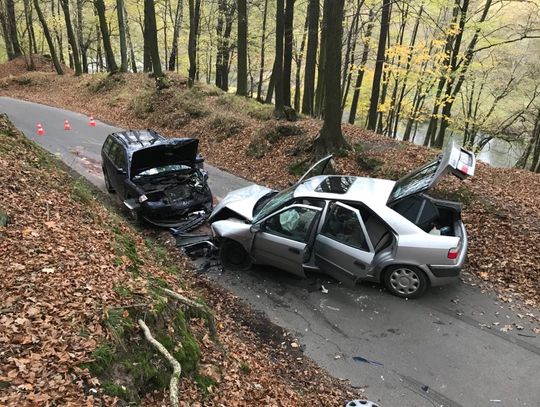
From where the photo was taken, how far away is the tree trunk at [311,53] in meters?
15.4

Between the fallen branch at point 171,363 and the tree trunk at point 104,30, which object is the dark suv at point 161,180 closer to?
the fallen branch at point 171,363

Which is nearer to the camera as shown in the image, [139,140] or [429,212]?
[429,212]

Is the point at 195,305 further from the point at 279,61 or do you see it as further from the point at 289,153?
the point at 279,61

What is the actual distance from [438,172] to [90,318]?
543cm

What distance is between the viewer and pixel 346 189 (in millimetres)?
7691

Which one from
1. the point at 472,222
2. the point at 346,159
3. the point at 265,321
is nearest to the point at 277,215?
the point at 265,321

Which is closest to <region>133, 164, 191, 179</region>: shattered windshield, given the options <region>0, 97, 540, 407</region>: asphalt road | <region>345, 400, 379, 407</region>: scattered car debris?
<region>0, 97, 540, 407</region>: asphalt road

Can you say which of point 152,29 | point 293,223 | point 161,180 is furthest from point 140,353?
point 152,29

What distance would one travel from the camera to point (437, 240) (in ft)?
22.5

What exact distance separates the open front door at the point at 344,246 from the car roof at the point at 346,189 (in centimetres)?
31

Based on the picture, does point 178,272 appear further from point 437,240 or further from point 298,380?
point 437,240

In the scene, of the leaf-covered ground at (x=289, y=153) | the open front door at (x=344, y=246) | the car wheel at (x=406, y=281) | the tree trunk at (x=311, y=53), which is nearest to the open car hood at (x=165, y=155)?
the leaf-covered ground at (x=289, y=153)

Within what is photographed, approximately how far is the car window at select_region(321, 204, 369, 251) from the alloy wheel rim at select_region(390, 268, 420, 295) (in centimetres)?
79

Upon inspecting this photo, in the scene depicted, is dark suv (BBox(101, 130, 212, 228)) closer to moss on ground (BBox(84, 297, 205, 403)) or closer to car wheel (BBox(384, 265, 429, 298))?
car wheel (BBox(384, 265, 429, 298))
